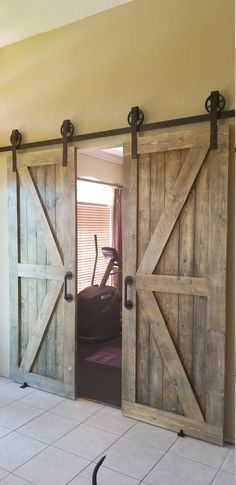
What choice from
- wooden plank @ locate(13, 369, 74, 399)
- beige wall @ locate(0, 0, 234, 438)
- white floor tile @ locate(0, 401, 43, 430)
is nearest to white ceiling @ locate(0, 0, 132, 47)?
beige wall @ locate(0, 0, 234, 438)

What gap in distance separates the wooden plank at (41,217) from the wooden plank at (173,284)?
Answer: 87 centimetres

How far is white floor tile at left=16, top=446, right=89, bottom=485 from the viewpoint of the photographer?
224cm

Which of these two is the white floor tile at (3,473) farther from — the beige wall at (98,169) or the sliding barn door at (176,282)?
the beige wall at (98,169)

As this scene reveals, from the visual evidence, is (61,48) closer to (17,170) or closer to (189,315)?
(17,170)

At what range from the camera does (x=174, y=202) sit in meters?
2.73

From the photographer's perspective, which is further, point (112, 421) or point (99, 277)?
point (99, 277)

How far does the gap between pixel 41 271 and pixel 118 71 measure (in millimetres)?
1893

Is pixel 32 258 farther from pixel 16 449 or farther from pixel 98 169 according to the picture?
pixel 98 169

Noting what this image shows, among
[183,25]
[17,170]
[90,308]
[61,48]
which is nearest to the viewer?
[183,25]

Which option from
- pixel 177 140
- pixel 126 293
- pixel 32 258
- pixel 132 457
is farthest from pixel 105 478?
pixel 177 140

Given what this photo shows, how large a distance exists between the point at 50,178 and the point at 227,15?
1898 millimetres

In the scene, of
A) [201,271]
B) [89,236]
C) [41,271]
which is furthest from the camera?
[89,236]

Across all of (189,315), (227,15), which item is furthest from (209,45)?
(189,315)

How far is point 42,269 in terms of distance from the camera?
3422mm
